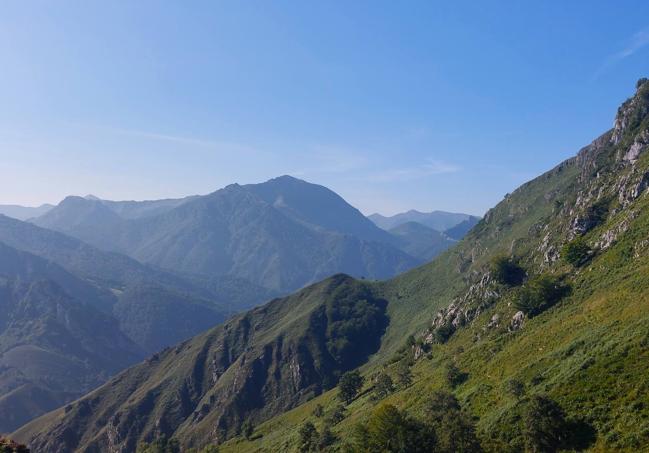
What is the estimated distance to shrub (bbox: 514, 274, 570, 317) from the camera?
314 ft

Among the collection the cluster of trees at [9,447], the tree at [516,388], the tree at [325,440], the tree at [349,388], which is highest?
the tree at [516,388]

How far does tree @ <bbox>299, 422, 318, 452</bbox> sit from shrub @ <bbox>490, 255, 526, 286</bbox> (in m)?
67.2

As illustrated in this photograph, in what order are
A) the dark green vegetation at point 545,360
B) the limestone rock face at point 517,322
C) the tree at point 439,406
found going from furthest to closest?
the limestone rock face at point 517,322 → the tree at point 439,406 → the dark green vegetation at point 545,360

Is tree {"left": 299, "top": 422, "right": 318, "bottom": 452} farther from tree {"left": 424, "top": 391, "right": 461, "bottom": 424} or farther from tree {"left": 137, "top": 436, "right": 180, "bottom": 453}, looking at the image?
tree {"left": 137, "top": 436, "right": 180, "bottom": 453}

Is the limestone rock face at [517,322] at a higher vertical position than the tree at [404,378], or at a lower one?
higher

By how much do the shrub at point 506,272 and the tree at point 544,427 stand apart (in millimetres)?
80450

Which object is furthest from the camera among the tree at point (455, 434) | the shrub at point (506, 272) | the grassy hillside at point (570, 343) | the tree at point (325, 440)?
the shrub at point (506, 272)

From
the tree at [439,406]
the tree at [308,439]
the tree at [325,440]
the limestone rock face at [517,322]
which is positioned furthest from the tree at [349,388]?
the tree at [439,406]

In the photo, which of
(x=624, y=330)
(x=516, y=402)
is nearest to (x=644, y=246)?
(x=624, y=330)

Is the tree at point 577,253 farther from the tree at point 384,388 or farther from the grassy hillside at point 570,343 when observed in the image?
the tree at point 384,388

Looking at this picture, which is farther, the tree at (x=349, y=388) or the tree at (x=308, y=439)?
the tree at (x=349, y=388)

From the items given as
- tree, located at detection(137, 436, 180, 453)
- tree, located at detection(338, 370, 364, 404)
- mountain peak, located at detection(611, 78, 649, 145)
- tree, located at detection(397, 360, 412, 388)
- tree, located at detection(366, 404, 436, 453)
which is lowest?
tree, located at detection(137, 436, 180, 453)

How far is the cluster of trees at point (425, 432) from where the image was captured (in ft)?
177

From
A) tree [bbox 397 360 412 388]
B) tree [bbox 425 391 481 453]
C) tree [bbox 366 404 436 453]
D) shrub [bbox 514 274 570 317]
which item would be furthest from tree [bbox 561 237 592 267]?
tree [bbox 366 404 436 453]
